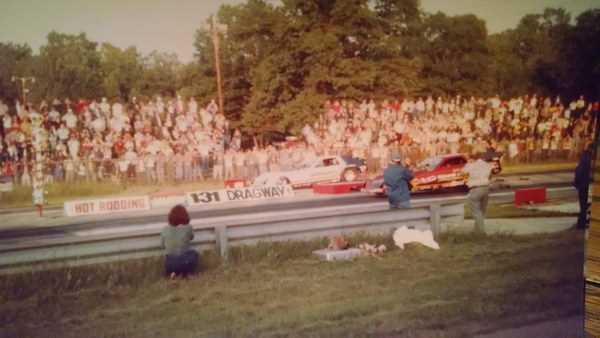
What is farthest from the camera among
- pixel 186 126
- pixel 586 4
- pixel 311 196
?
pixel 586 4

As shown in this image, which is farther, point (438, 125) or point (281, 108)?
point (438, 125)

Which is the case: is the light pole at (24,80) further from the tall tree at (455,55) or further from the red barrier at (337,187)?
the tall tree at (455,55)

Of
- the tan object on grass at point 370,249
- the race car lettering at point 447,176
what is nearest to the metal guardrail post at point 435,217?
the race car lettering at point 447,176

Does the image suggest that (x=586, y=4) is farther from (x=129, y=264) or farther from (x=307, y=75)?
(x=129, y=264)

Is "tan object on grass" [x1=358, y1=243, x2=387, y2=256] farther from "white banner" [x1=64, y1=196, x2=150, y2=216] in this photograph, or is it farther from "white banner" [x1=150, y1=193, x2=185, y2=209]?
"white banner" [x1=64, y1=196, x2=150, y2=216]

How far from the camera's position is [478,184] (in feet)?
19.4

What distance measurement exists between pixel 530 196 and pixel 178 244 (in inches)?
153

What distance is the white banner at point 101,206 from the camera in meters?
4.63

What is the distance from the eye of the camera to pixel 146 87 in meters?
4.81

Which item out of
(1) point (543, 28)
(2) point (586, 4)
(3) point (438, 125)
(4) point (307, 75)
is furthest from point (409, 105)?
(2) point (586, 4)

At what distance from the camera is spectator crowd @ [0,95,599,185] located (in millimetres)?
4574

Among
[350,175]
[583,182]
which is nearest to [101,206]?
[350,175]

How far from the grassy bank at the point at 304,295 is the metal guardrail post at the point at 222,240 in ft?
0.31

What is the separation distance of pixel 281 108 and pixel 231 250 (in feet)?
4.53
